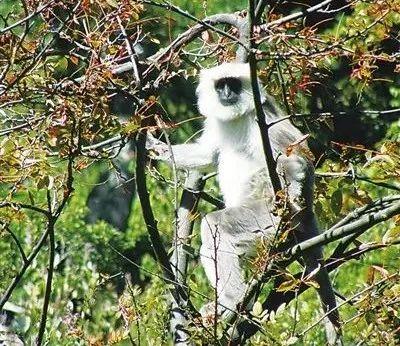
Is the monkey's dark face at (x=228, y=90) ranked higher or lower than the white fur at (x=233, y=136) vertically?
higher

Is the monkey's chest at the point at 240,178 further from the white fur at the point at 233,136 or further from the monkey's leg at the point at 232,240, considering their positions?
the monkey's leg at the point at 232,240

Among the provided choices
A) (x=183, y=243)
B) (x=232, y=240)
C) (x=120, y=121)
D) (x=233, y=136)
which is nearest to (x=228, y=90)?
(x=233, y=136)

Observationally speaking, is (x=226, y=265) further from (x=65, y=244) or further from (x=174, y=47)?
(x=65, y=244)

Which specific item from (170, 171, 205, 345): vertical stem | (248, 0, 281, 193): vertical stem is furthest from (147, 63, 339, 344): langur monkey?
(248, 0, 281, 193): vertical stem

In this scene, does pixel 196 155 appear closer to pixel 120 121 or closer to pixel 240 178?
pixel 240 178

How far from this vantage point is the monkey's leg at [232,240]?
227 inches

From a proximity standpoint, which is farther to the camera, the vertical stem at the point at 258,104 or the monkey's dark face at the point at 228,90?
the monkey's dark face at the point at 228,90

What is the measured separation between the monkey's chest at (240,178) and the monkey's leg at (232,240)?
0.11 metres

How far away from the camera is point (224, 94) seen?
6.94 meters

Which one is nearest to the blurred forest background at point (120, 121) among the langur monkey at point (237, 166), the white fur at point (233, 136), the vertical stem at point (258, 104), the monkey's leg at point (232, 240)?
Result: the vertical stem at point (258, 104)

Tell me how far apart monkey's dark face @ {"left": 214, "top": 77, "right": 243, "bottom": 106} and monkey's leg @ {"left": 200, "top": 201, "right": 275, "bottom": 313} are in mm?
822

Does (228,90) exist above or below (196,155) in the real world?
above

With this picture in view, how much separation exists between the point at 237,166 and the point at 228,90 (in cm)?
51

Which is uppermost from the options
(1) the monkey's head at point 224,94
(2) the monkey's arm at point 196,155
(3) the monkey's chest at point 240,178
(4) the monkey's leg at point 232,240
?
(1) the monkey's head at point 224,94
